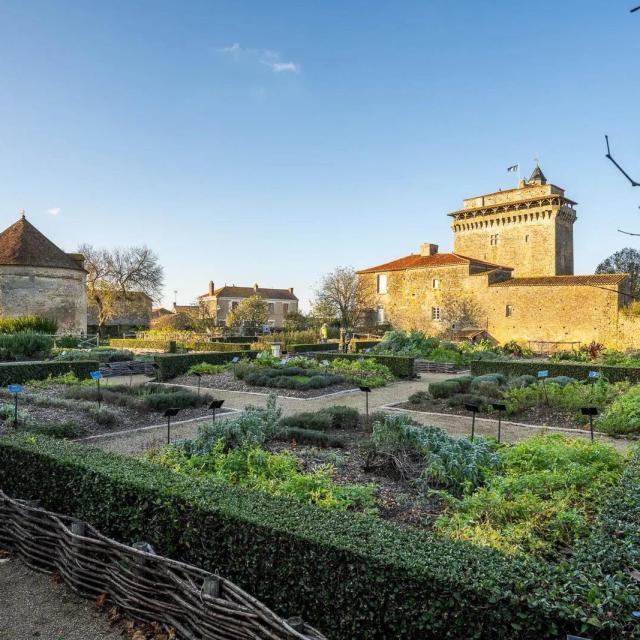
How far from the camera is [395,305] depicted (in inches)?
1649

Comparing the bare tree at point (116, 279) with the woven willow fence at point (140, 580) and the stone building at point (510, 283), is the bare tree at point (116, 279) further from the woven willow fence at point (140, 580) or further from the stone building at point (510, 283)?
the woven willow fence at point (140, 580)

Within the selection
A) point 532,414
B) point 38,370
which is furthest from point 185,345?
point 532,414

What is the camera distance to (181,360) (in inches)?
730

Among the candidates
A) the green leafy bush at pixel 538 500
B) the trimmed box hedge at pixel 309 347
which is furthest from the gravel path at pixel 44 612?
the trimmed box hedge at pixel 309 347

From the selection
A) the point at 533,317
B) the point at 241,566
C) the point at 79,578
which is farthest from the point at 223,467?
the point at 533,317

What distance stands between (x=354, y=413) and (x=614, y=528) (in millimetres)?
6938

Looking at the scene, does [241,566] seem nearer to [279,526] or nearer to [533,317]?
[279,526]

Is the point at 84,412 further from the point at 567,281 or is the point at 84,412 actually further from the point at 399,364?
the point at 567,281

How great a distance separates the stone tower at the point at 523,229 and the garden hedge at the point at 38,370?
34219 mm

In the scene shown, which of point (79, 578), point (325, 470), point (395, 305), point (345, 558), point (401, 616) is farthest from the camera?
point (395, 305)

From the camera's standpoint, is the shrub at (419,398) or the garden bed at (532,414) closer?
the garden bed at (532,414)

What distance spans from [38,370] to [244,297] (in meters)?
50.8

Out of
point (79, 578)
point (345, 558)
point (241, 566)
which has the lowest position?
point (79, 578)

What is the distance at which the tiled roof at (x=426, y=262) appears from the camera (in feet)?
125
